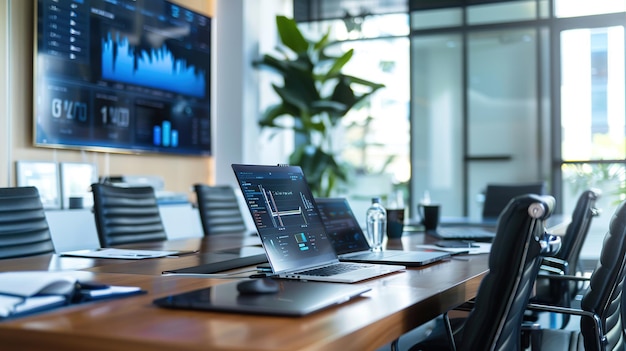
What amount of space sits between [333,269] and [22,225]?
1509mm

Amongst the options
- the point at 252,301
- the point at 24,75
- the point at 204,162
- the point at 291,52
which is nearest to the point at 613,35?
the point at 291,52

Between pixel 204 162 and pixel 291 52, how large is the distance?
5.74ft

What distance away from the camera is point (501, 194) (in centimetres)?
581

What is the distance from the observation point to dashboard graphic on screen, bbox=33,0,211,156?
4914 millimetres

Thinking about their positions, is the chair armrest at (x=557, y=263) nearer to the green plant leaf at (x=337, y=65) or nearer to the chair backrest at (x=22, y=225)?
the chair backrest at (x=22, y=225)

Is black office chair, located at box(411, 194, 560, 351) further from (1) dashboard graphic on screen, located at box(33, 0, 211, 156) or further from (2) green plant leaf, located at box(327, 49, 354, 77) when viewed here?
(2) green plant leaf, located at box(327, 49, 354, 77)

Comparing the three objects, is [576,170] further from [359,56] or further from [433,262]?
[433,262]

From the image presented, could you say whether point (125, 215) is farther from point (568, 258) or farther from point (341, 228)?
point (568, 258)

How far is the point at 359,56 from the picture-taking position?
324 inches

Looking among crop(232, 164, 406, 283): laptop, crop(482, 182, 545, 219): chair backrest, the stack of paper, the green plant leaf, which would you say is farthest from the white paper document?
the green plant leaf

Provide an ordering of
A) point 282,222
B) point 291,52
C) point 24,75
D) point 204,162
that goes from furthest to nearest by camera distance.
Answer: point 291,52
point 204,162
point 24,75
point 282,222

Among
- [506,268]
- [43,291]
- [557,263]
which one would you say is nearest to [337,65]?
[557,263]

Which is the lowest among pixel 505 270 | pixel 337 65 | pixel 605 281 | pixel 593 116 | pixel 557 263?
pixel 557 263

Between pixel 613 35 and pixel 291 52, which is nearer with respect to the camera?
pixel 613 35
